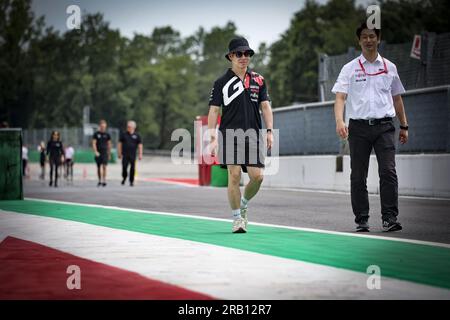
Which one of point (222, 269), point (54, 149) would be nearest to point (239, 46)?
point (222, 269)

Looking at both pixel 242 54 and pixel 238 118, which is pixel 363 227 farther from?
pixel 242 54

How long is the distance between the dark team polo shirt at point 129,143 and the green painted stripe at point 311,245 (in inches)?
530

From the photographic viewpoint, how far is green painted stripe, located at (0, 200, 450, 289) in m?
7.03

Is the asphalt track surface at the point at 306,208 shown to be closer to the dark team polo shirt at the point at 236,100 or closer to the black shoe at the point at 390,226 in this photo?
the black shoe at the point at 390,226

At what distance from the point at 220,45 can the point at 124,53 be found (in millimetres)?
49874

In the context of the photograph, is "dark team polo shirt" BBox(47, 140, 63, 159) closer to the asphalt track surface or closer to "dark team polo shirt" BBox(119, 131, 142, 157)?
"dark team polo shirt" BBox(119, 131, 142, 157)

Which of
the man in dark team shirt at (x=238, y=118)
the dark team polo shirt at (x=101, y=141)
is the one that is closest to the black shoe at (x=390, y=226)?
the man in dark team shirt at (x=238, y=118)

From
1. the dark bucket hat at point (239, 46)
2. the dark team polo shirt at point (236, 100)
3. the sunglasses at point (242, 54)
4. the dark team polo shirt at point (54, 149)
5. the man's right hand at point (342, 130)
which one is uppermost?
the dark bucket hat at point (239, 46)

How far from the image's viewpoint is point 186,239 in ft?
30.5

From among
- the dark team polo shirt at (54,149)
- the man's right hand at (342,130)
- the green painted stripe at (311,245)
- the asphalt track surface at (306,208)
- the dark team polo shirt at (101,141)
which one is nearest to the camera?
the green painted stripe at (311,245)

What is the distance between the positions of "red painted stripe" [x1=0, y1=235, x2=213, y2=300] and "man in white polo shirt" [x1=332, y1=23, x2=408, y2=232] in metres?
3.59

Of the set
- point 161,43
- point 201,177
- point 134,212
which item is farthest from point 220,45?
point 134,212

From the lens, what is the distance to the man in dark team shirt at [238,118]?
9.78 meters
